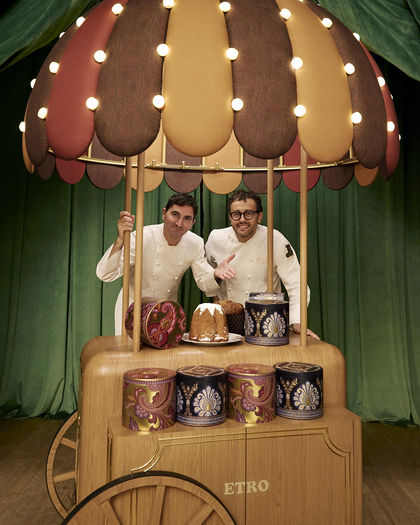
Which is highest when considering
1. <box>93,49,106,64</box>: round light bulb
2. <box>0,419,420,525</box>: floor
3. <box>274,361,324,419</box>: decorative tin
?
<box>93,49,106,64</box>: round light bulb

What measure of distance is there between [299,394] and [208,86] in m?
0.83

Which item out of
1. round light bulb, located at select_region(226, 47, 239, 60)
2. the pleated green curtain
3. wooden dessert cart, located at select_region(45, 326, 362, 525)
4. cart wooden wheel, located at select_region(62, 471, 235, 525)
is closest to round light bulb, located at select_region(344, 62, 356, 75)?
round light bulb, located at select_region(226, 47, 239, 60)

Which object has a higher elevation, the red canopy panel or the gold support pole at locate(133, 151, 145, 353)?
the red canopy panel

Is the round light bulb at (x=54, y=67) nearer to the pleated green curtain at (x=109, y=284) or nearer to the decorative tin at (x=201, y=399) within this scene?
the decorative tin at (x=201, y=399)

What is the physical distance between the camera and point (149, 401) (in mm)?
1081

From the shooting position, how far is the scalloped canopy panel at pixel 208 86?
1.05 m

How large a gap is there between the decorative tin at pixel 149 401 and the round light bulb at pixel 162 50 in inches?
32.0

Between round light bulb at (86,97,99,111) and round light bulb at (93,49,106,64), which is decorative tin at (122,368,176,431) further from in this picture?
round light bulb at (93,49,106,64)

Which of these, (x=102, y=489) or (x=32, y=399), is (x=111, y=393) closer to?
(x=102, y=489)

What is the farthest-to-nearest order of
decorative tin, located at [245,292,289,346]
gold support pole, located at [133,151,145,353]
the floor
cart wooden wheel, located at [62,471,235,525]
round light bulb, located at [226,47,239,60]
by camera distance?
1. the floor
2. decorative tin, located at [245,292,289,346]
3. gold support pole, located at [133,151,145,353]
4. round light bulb, located at [226,47,239,60]
5. cart wooden wheel, located at [62,471,235,525]

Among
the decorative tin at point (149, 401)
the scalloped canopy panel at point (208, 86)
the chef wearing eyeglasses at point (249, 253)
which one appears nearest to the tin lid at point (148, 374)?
the decorative tin at point (149, 401)

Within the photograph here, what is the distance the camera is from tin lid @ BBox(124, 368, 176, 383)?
1099mm

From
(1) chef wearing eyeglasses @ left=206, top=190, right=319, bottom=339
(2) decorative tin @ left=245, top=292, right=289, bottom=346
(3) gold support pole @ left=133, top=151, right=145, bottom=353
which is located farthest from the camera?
(1) chef wearing eyeglasses @ left=206, top=190, right=319, bottom=339

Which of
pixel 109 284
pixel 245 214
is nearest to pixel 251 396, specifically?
pixel 245 214
